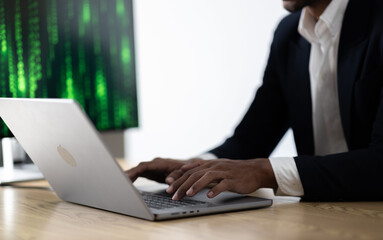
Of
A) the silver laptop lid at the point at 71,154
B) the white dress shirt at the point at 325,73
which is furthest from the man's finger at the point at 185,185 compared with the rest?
the white dress shirt at the point at 325,73

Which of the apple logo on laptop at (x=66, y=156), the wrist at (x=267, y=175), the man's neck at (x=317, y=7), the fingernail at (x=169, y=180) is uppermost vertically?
the man's neck at (x=317, y=7)

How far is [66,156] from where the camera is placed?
111 cm

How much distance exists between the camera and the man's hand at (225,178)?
1096mm

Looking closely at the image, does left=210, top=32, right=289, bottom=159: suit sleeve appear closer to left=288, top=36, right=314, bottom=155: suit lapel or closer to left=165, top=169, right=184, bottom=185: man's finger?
left=288, top=36, right=314, bottom=155: suit lapel

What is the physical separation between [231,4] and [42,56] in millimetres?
1746

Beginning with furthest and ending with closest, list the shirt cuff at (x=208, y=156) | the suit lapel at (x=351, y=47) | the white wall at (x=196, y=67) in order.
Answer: the white wall at (x=196, y=67) < the shirt cuff at (x=208, y=156) < the suit lapel at (x=351, y=47)

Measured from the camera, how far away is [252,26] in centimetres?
326

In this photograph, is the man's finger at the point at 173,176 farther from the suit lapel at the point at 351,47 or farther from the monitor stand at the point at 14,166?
the suit lapel at the point at 351,47

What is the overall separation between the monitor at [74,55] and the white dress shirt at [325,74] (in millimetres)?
401

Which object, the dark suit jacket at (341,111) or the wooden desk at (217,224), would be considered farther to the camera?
the dark suit jacket at (341,111)

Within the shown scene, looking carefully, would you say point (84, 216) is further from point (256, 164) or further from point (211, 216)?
point (256, 164)

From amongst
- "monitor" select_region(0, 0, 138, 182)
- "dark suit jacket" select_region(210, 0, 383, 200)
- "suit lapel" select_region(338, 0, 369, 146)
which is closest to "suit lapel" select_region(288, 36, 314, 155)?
"dark suit jacket" select_region(210, 0, 383, 200)

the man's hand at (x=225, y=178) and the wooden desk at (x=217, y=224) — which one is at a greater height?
the man's hand at (x=225, y=178)

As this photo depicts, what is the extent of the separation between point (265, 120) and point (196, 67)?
1.51m
